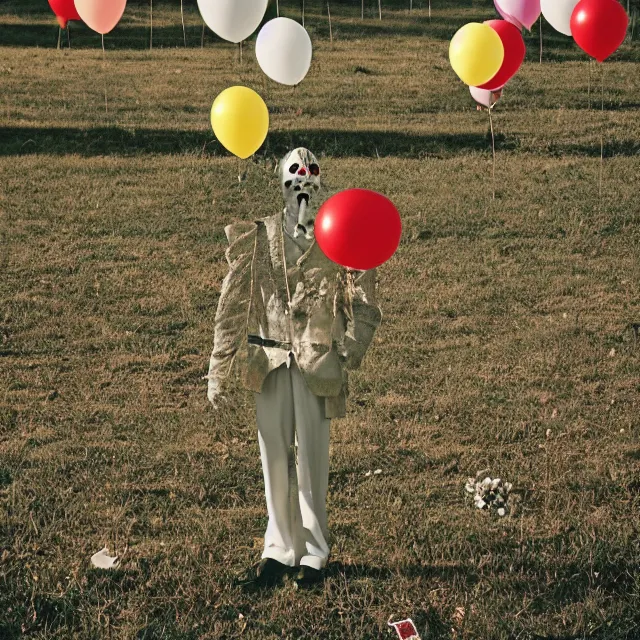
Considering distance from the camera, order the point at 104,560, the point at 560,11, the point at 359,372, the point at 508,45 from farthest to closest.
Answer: the point at 560,11 → the point at 508,45 → the point at 359,372 → the point at 104,560

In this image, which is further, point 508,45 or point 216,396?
point 508,45

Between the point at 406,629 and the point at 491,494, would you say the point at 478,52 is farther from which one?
the point at 406,629

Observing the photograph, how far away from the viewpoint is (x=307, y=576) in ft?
18.1

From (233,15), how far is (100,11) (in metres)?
1.74

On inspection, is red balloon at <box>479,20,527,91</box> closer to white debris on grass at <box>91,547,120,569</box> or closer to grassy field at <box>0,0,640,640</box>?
grassy field at <box>0,0,640,640</box>

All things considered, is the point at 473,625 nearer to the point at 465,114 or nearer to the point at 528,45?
the point at 465,114

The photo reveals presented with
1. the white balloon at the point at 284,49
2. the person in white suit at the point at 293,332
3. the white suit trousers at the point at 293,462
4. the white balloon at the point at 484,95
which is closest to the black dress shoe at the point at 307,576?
the white suit trousers at the point at 293,462

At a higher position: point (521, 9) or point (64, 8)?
point (64, 8)

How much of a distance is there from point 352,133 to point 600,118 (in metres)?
3.75

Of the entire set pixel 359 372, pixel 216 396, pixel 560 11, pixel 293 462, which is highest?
pixel 560 11

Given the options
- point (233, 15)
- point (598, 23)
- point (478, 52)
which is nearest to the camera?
point (233, 15)

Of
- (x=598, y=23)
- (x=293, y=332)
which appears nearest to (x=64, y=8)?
(x=598, y=23)

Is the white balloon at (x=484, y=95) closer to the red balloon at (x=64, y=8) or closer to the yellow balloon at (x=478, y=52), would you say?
the yellow balloon at (x=478, y=52)

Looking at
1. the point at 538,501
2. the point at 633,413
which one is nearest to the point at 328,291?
the point at 538,501
